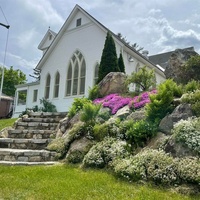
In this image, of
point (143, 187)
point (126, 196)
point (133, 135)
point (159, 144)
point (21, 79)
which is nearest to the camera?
point (126, 196)

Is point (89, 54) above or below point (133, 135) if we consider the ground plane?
above

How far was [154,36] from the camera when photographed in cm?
1061

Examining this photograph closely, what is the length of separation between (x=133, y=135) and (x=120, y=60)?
8.26 m

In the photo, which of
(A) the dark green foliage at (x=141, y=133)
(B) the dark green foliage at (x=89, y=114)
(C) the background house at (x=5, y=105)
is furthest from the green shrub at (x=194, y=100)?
(C) the background house at (x=5, y=105)

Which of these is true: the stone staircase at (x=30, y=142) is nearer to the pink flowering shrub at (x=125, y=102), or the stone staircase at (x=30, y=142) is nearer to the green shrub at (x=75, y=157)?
the green shrub at (x=75, y=157)

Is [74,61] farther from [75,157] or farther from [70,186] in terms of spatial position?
[70,186]

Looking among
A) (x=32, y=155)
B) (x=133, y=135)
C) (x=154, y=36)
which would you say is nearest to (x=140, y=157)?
(x=133, y=135)

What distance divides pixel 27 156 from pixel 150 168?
3.40 m

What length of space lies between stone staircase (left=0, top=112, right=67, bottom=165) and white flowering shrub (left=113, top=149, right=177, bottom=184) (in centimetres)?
218

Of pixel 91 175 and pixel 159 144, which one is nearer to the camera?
pixel 91 175

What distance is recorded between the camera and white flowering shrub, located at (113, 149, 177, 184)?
14.3 ft

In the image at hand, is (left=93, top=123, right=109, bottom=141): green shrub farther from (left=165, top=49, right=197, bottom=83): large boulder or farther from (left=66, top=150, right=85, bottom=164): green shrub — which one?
(left=165, top=49, right=197, bottom=83): large boulder

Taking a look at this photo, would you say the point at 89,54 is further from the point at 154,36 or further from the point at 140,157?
the point at 140,157

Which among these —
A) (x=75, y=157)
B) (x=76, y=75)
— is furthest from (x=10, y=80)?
(x=75, y=157)
